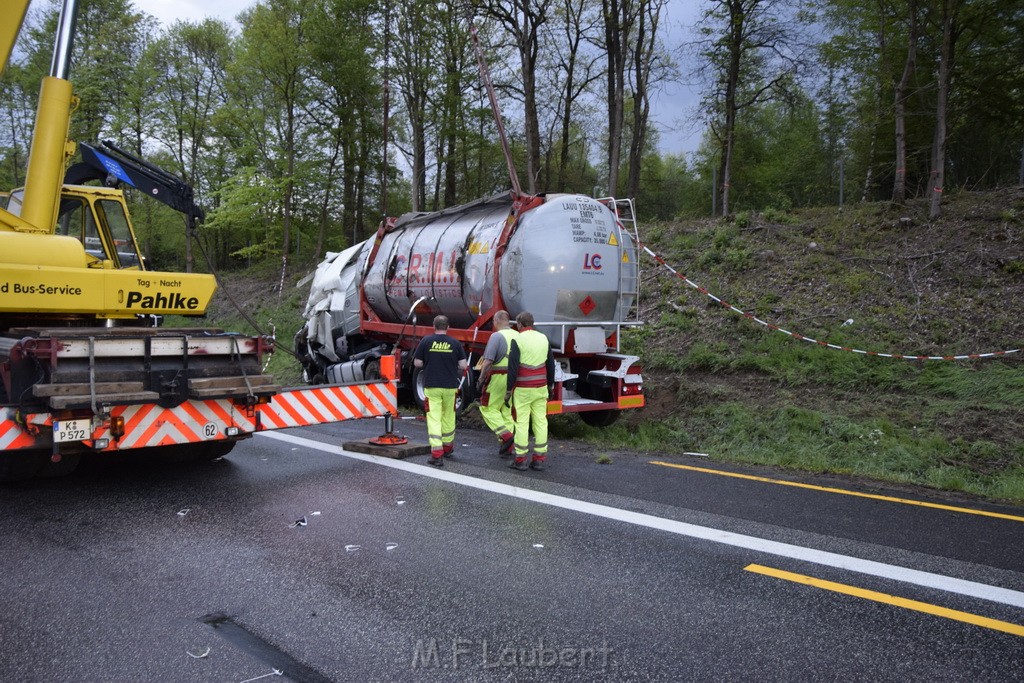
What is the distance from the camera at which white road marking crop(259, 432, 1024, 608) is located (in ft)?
14.3

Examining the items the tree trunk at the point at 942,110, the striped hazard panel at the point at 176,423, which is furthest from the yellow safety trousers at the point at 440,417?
the tree trunk at the point at 942,110

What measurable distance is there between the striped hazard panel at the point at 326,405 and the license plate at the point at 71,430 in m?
1.53

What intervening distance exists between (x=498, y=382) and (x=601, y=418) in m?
2.72

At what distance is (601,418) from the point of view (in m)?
10.4

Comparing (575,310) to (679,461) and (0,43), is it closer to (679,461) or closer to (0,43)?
(679,461)

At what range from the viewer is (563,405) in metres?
9.45

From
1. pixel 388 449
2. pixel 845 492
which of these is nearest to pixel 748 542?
pixel 845 492

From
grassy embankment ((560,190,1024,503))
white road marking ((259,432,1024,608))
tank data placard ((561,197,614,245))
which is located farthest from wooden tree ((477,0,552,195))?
white road marking ((259,432,1024,608))

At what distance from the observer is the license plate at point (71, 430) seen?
19.0 feet

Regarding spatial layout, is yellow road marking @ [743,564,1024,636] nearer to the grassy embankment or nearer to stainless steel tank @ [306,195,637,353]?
the grassy embankment

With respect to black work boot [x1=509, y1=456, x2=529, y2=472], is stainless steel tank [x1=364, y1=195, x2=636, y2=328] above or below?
above

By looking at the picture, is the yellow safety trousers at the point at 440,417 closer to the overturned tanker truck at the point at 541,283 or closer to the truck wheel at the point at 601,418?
the overturned tanker truck at the point at 541,283

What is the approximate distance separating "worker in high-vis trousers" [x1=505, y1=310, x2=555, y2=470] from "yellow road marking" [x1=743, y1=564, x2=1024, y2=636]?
10.8ft

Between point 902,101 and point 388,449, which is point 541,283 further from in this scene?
point 902,101
